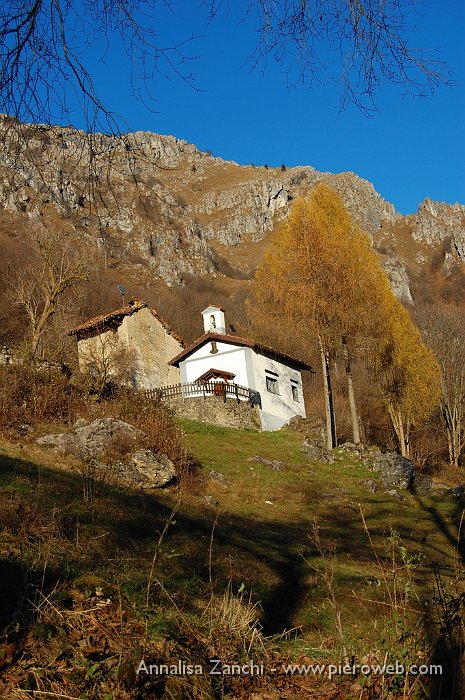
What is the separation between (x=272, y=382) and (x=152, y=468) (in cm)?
2094

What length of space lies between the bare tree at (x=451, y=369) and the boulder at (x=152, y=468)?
69.1 ft

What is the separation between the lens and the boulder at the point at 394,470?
19111 mm

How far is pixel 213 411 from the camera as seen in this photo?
27844 mm

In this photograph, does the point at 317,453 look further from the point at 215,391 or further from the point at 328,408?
the point at 215,391

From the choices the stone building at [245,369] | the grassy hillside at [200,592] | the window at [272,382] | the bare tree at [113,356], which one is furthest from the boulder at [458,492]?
the window at [272,382]

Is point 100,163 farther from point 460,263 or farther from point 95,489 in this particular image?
point 460,263

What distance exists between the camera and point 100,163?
12.2 ft

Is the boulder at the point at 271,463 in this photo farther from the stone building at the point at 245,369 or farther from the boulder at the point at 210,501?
the stone building at the point at 245,369

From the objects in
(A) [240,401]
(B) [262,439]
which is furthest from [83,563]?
(A) [240,401]

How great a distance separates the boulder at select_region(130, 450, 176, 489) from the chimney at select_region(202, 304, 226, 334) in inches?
865

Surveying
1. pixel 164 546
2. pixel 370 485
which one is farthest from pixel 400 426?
pixel 164 546

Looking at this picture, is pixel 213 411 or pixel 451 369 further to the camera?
pixel 451 369

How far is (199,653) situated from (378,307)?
22608mm

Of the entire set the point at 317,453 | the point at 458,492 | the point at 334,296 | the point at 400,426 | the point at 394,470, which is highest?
the point at 334,296
